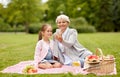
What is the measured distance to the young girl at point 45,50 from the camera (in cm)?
670

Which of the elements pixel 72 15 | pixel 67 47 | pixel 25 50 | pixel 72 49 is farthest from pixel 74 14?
pixel 67 47

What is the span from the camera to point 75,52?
22.7ft

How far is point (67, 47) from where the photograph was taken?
6797 mm

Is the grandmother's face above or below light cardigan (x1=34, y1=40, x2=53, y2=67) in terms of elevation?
above

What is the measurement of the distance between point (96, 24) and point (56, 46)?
136ft

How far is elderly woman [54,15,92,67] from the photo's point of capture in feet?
22.3

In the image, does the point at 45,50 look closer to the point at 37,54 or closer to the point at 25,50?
the point at 37,54

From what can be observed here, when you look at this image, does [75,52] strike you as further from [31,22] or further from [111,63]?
[31,22]

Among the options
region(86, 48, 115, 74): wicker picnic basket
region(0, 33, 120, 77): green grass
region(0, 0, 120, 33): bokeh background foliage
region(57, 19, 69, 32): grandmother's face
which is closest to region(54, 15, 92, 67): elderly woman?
region(57, 19, 69, 32): grandmother's face

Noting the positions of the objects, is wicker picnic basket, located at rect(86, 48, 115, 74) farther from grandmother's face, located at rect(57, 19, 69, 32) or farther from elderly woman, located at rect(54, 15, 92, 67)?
grandmother's face, located at rect(57, 19, 69, 32)

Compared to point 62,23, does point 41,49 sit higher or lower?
lower

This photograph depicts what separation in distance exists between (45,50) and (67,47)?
50 centimetres

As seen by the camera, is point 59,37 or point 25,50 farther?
point 25,50

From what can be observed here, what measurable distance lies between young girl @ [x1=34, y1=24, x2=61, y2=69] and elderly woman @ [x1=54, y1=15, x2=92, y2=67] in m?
0.17
